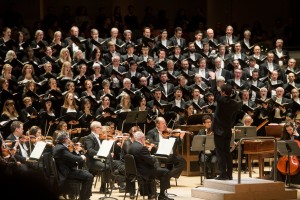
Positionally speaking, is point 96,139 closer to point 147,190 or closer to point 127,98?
point 147,190

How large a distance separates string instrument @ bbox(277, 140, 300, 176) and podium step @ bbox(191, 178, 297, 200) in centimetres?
102

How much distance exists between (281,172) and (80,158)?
11.0 feet

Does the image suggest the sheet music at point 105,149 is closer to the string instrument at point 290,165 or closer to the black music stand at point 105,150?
the black music stand at point 105,150

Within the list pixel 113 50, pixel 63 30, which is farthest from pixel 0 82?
pixel 63 30

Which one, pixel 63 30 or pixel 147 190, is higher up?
pixel 63 30

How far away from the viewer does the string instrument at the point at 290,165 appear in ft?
28.3

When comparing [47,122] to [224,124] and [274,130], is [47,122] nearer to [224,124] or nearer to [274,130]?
[224,124]

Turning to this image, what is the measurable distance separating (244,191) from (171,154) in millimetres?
1742

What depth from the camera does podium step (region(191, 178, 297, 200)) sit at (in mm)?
7172

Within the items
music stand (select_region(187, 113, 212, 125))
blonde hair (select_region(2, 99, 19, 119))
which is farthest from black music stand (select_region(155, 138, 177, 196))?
blonde hair (select_region(2, 99, 19, 119))

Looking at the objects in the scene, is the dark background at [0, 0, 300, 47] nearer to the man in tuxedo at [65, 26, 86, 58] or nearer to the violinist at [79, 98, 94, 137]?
the man in tuxedo at [65, 26, 86, 58]

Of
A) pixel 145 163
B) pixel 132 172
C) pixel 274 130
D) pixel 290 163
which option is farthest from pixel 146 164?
pixel 274 130

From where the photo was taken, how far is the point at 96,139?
8211 mm

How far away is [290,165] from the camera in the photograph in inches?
340
